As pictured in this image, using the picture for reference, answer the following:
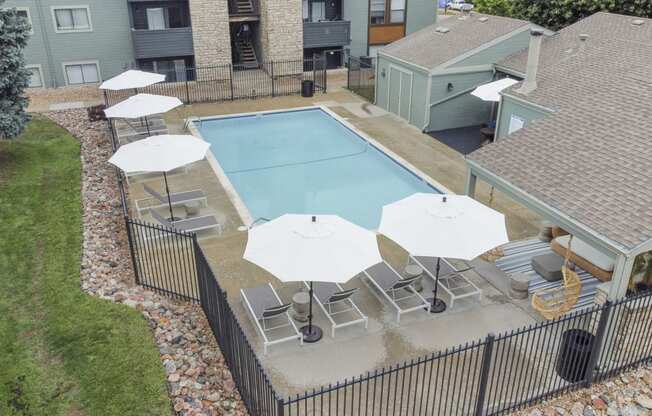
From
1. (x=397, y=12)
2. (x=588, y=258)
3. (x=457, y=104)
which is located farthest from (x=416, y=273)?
(x=397, y=12)

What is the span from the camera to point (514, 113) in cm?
1948

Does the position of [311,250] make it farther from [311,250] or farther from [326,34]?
[326,34]

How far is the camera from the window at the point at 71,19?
97.6 feet

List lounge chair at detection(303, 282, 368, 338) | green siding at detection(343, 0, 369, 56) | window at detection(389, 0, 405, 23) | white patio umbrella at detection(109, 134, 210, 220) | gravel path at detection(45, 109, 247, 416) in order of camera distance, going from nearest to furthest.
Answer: gravel path at detection(45, 109, 247, 416) < lounge chair at detection(303, 282, 368, 338) < white patio umbrella at detection(109, 134, 210, 220) < green siding at detection(343, 0, 369, 56) < window at detection(389, 0, 405, 23)

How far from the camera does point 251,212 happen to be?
18.3 m

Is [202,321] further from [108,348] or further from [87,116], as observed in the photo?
[87,116]

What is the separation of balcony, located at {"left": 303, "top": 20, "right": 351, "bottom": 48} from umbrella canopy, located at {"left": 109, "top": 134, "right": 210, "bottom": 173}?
1993cm

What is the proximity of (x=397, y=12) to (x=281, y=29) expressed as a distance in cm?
952

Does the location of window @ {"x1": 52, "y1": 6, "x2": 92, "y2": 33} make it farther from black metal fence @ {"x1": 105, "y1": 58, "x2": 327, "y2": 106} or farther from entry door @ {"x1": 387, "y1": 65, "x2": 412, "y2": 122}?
entry door @ {"x1": 387, "y1": 65, "x2": 412, "y2": 122}

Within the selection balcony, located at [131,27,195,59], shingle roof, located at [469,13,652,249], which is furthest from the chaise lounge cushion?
balcony, located at [131,27,195,59]

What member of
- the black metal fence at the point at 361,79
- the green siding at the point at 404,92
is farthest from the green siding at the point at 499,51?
the black metal fence at the point at 361,79

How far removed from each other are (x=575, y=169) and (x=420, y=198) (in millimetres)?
4003

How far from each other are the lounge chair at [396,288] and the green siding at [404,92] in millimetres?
12972

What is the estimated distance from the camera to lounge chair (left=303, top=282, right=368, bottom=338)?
11430 millimetres
